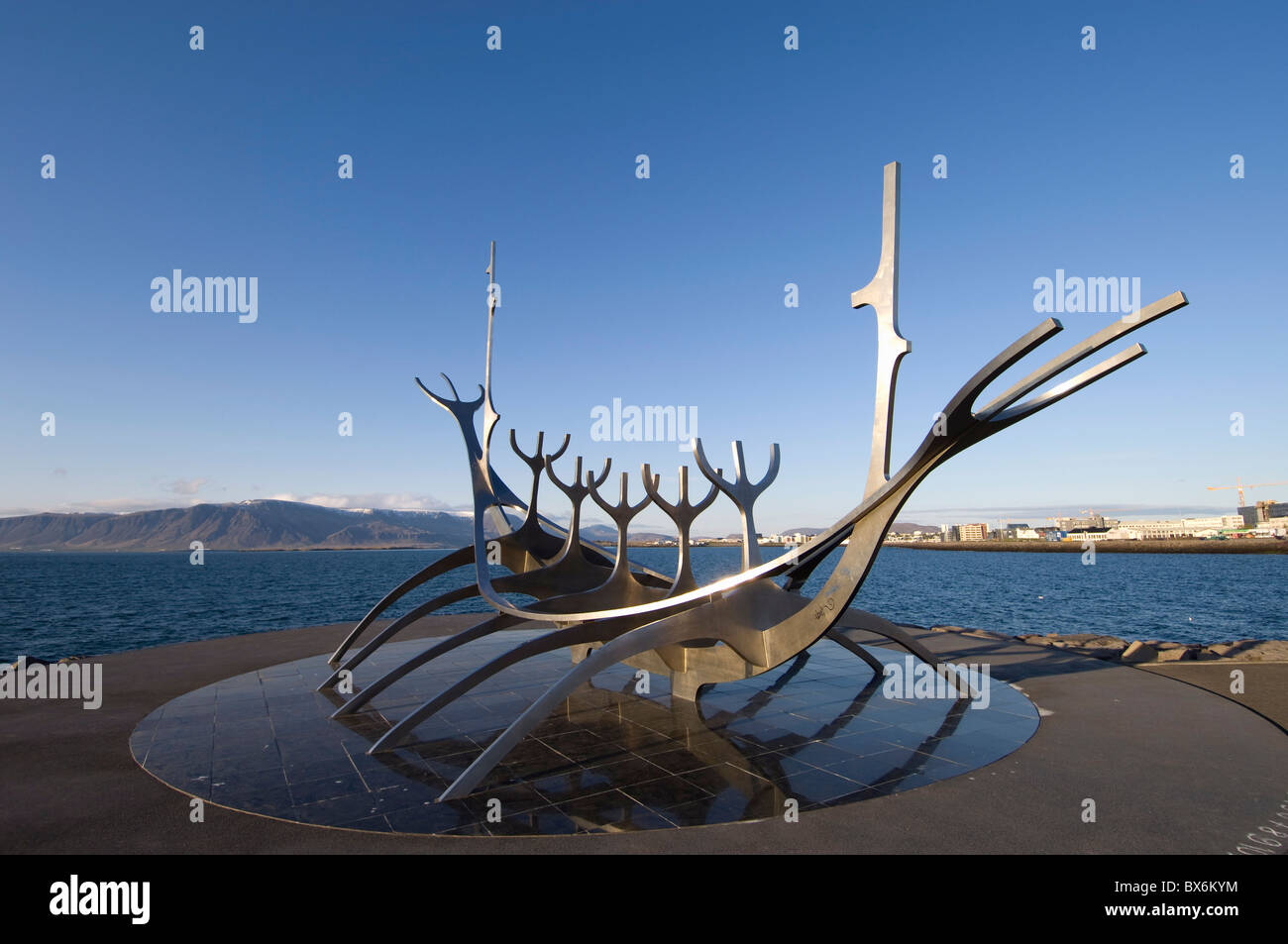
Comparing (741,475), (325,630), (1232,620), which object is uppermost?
(741,475)

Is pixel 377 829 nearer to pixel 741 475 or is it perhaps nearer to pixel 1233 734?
pixel 741 475

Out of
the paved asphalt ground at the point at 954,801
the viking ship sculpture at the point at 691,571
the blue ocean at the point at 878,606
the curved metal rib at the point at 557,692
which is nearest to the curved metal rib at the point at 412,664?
the viking ship sculpture at the point at 691,571

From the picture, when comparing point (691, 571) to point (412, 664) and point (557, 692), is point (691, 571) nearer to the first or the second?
point (557, 692)

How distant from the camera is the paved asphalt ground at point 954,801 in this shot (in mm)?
7133

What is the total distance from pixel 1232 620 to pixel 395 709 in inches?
1870

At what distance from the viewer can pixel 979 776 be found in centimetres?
902

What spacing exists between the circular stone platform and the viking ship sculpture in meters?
0.64

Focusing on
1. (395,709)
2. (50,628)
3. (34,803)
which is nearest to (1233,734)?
(395,709)

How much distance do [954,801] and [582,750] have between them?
5.11 metres

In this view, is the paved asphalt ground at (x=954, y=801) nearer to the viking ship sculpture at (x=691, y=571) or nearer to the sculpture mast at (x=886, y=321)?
the viking ship sculpture at (x=691, y=571)

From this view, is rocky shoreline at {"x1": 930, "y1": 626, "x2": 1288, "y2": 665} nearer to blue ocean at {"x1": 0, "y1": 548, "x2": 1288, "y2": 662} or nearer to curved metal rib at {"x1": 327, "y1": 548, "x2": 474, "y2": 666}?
curved metal rib at {"x1": 327, "y1": 548, "x2": 474, "y2": 666}

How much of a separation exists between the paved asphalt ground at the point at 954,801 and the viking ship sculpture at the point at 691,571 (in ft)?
7.21

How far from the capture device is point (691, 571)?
42.9 ft

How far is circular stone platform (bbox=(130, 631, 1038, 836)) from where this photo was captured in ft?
26.9
